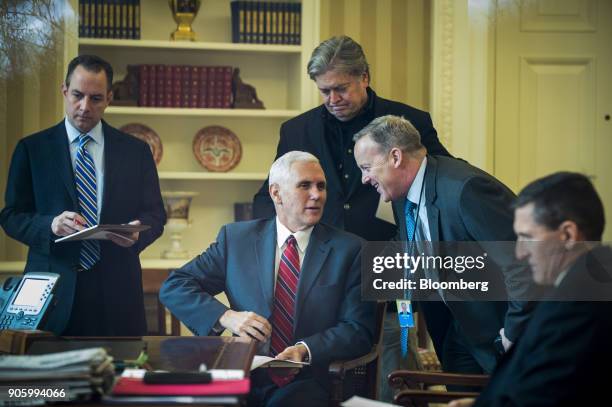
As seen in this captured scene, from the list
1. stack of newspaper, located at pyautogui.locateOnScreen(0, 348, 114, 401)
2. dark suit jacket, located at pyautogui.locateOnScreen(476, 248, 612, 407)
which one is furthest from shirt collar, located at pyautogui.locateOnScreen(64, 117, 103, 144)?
dark suit jacket, located at pyautogui.locateOnScreen(476, 248, 612, 407)

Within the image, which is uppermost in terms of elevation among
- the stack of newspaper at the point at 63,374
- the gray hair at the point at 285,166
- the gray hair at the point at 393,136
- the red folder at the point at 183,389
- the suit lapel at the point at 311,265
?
the gray hair at the point at 393,136

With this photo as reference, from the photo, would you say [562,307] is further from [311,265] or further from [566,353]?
[311,265]

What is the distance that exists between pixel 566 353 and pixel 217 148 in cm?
331

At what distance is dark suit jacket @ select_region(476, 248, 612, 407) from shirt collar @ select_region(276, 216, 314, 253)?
1.23 m

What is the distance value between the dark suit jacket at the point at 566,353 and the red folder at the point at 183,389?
0.58 m

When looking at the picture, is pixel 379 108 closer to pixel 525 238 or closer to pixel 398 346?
pixel 398 346

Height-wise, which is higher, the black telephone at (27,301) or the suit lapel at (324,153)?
the suit lapel at (324,153)

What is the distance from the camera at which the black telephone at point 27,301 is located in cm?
266

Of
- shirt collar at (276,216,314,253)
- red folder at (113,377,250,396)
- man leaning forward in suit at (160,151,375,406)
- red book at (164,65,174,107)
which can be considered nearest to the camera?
red folder at (113,377,250,396)

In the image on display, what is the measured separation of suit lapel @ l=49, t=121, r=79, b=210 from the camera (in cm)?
326

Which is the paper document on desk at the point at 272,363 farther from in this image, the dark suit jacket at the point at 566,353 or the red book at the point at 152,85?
the red book at the point at 152,85

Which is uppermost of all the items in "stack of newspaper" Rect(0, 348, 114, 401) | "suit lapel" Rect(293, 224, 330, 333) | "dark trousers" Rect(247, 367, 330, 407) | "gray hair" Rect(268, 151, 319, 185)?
"gray hair" Rect(268, 151, 319, 185)

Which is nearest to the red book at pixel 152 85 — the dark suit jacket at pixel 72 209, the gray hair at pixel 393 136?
the dark suit jacket at pixel 72 209

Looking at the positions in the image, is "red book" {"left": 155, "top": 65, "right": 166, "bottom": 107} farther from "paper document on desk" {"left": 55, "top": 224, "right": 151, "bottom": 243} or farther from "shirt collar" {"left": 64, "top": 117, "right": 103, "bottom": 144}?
"paper document on desk" {"left": 55, "top": 224, "right": 151, "bottom": 243}
